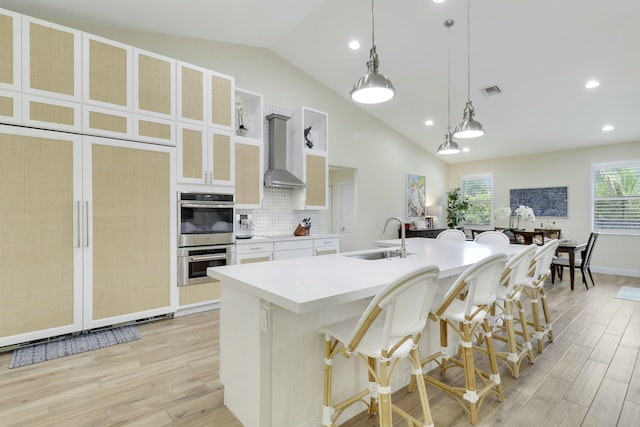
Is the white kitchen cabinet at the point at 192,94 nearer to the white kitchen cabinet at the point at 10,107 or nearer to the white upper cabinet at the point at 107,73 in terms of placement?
the white upper cabinet at the point at 107,73

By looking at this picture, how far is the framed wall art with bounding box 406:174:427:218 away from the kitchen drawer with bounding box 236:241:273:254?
14.0 ft

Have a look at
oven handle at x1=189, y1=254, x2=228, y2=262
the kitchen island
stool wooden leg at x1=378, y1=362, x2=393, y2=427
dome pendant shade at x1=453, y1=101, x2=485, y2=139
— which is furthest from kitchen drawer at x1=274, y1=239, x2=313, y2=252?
stool wooden leg at x1=378, y1=362, x2=393, y2=427

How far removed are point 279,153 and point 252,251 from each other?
5.16 feet

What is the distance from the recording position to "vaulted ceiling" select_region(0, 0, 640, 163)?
3494 mm

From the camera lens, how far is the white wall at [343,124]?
423 cm

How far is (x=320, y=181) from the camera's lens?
16.9 ft

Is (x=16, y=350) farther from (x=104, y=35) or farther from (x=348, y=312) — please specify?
(x=104, y=35)

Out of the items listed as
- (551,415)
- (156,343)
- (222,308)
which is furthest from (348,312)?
(156,343)

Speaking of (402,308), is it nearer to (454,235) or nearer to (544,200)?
(454,235)

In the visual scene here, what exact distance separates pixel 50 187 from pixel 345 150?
4.55m

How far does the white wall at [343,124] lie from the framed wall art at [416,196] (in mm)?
195

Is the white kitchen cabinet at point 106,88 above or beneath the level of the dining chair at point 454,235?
above

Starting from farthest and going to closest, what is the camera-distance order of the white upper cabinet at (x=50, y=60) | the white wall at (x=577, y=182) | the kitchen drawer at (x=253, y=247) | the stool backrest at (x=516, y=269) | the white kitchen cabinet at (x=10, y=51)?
the white wall at (x=577, y=182), the kitchen drawer at (x=253, y=247), the white upper cabinet at (x=50, y=60), the white kitchen cabinet at (x=10, y=51), the stool backrest at (x=516, y=269)

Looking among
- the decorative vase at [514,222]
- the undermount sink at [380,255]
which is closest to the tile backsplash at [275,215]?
the undermount sink at [380,255]
